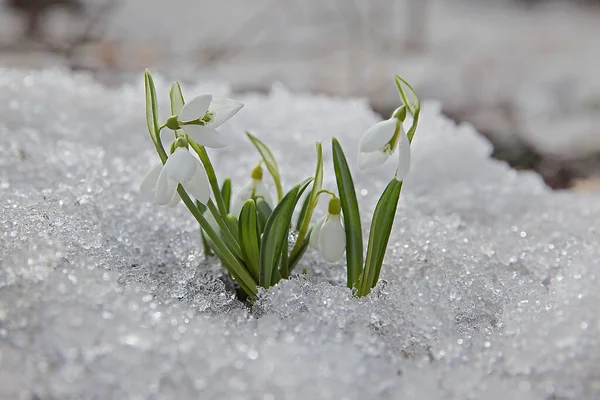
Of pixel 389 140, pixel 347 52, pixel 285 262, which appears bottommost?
pixel 347 52

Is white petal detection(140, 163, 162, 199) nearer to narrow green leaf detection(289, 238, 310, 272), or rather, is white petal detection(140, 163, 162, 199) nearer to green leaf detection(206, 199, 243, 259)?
green leaf detection(206, 199, 243, 259)

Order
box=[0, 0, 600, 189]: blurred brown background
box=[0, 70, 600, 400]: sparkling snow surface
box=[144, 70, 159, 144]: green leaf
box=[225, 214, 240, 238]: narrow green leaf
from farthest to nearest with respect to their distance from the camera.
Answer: box=[0, 0, 600, 189]: blurred brown background
box=[225, 214, 240, 238]: narrow green leaf
box=[144, 70, 159, 144]: green leaf
box=[0, 70, 600, 400]: sparkling snow surface

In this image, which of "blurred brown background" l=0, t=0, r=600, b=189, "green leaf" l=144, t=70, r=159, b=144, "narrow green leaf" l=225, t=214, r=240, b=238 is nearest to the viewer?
"green leaf" l=144, t=70, r=159, b=144

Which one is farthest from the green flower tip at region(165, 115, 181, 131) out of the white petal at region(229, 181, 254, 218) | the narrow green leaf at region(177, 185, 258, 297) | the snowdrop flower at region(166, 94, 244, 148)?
the white petal at region(229, 181, 254, 218)

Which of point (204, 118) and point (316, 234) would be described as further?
point (316, 234)

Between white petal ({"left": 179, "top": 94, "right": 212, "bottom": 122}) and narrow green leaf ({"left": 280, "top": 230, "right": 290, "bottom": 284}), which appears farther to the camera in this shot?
narrow green leaf ({"left": 280, "top": 230, "right": 290, "bottom": 284})

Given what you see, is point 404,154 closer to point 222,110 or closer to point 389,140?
point 389,140

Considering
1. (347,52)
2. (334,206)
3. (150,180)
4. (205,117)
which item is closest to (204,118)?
(205,117)

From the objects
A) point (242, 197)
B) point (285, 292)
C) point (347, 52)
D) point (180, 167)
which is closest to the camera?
point (180, 167)
